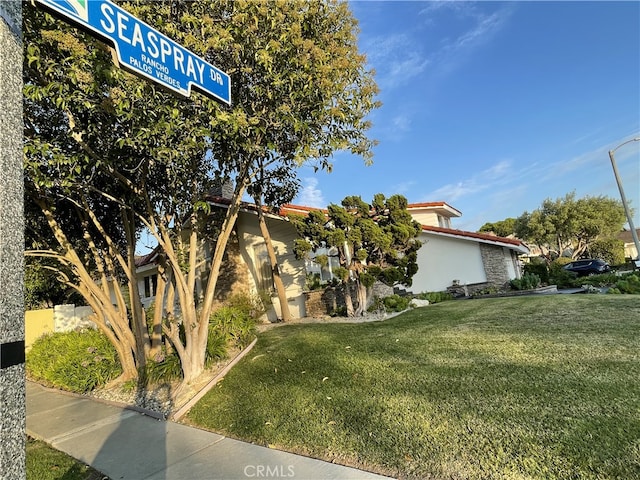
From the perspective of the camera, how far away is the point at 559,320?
793cm

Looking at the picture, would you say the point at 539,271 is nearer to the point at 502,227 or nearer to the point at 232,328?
the point at 232,328

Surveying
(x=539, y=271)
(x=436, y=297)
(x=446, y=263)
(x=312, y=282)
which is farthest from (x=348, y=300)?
(x=539, y=271)

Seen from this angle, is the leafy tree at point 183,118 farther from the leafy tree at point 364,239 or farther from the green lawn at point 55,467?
the leafy tree at point 364,239

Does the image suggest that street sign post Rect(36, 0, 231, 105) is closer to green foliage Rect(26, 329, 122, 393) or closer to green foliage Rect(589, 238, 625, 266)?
green foliage Rect(26, 329, 122, 393)

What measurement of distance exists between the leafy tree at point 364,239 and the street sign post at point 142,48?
797 cm

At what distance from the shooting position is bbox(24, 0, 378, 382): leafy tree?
16.7 feet

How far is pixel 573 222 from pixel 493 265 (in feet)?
66.9

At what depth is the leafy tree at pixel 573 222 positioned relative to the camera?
3161 cm

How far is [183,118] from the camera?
5633mm

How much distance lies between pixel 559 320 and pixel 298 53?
7.46 metres

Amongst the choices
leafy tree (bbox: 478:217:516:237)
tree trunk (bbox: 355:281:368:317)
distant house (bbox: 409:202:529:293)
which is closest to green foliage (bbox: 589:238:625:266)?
leafy tree (bbox: 478:217:516:237)

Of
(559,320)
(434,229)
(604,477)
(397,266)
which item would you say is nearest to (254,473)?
(604,477)

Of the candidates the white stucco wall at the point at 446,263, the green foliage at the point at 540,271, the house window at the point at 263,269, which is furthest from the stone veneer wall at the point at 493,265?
the house window at the point at 263,269

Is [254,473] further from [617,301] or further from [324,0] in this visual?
[617,301]
